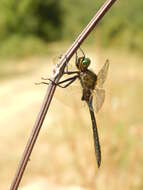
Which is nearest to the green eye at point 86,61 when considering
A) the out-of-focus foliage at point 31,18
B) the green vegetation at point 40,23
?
the green vegetation at point 40,23

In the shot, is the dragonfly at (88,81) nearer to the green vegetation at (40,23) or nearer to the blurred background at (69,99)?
the blurred background at (69,99)

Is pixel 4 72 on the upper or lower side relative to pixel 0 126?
upper

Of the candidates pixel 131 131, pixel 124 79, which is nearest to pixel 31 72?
pixel 124 79

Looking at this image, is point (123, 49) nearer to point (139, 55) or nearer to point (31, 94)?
point (139, 55)

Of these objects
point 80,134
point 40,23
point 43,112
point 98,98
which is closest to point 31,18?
point 40,23

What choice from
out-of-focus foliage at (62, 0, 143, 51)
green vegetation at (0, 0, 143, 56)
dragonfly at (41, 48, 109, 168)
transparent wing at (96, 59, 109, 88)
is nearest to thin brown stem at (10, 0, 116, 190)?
dragonfly at (41, 48, 109, 168)

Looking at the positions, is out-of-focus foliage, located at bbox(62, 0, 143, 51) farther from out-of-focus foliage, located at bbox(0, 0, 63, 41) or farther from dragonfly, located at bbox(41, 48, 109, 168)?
dragonfly, located at bbox(41, 48, 109, 168)
